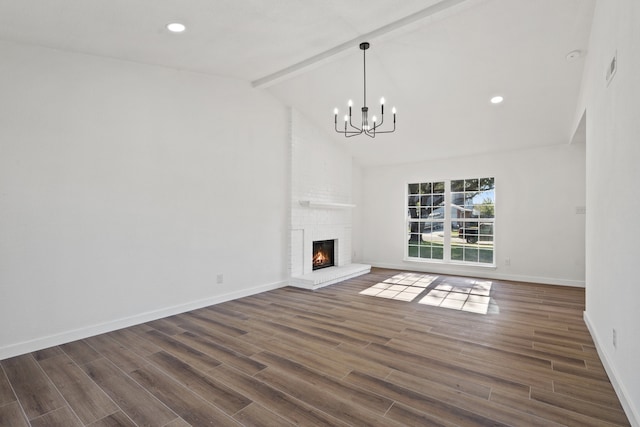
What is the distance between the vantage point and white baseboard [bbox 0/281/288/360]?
2908 mm

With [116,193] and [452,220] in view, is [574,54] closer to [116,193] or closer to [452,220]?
[452,220]

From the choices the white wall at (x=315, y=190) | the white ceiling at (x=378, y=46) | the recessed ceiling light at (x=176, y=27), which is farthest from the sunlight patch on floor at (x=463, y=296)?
the recessed ceiling light at (x=176, y=27)

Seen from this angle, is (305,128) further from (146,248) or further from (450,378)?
(450,378)

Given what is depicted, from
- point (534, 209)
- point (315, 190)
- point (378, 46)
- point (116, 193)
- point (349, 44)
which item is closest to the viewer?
point (116, 193)

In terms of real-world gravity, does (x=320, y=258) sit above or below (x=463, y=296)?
above

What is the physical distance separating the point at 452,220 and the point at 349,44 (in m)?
4.43

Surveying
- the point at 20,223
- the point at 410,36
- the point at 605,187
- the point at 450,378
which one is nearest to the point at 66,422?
the point at 20,223

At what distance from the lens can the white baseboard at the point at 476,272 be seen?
5781 millimetres

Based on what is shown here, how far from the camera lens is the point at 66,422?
1.99 metres

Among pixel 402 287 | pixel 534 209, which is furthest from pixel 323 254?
pixel 534 209

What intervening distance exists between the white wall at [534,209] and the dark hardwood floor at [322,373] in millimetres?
2125

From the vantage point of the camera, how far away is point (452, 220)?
6918 millimetres

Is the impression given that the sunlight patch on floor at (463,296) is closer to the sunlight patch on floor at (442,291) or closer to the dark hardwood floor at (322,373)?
the sunlight patch on floor at (442,291)

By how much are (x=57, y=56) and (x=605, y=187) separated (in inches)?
194
